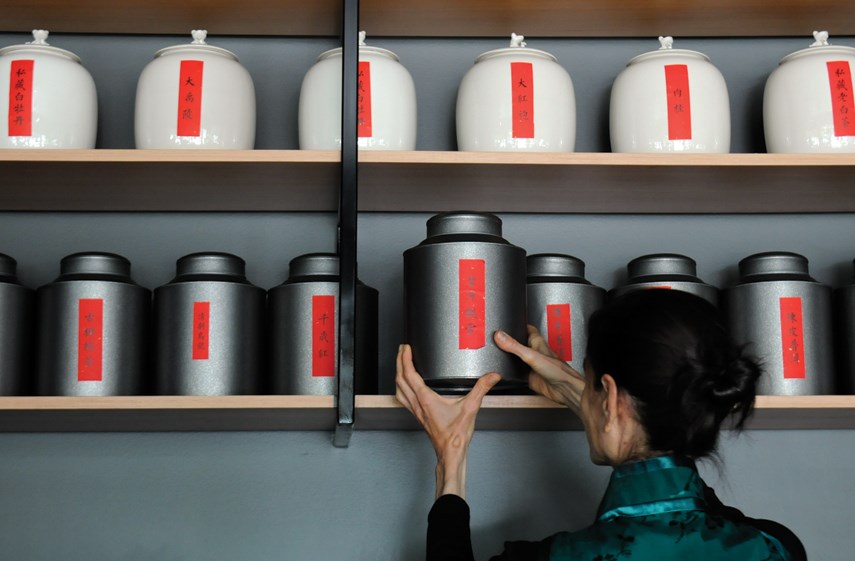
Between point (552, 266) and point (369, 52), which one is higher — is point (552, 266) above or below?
below

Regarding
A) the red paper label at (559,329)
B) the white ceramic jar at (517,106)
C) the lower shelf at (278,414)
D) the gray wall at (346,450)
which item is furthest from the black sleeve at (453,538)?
the white ceramic jar at (517,106)

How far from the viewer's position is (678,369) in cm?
106

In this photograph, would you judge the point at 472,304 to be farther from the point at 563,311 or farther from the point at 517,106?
the point at 517,106

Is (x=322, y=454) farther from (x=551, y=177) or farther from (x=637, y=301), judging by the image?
(x=637, y=301)

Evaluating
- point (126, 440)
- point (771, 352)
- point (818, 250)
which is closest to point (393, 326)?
point (126, 440)

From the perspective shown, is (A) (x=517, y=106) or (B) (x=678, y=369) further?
(A) (x=517, y=106)

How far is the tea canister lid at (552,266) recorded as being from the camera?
144 centimetres

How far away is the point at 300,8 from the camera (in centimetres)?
159

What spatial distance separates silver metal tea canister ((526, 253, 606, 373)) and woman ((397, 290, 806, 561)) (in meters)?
0.22

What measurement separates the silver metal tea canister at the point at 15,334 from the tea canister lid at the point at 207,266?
0.69 ft

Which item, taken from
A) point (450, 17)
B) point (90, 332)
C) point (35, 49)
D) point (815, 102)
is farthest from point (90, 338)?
point (815, 102)

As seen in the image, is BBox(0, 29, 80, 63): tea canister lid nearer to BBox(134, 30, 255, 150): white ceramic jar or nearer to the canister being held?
BBox(134, 30, 255, 150): white ceramic jar

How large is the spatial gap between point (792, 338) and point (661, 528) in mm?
457

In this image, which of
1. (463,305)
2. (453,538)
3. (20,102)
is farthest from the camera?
(20,102)
